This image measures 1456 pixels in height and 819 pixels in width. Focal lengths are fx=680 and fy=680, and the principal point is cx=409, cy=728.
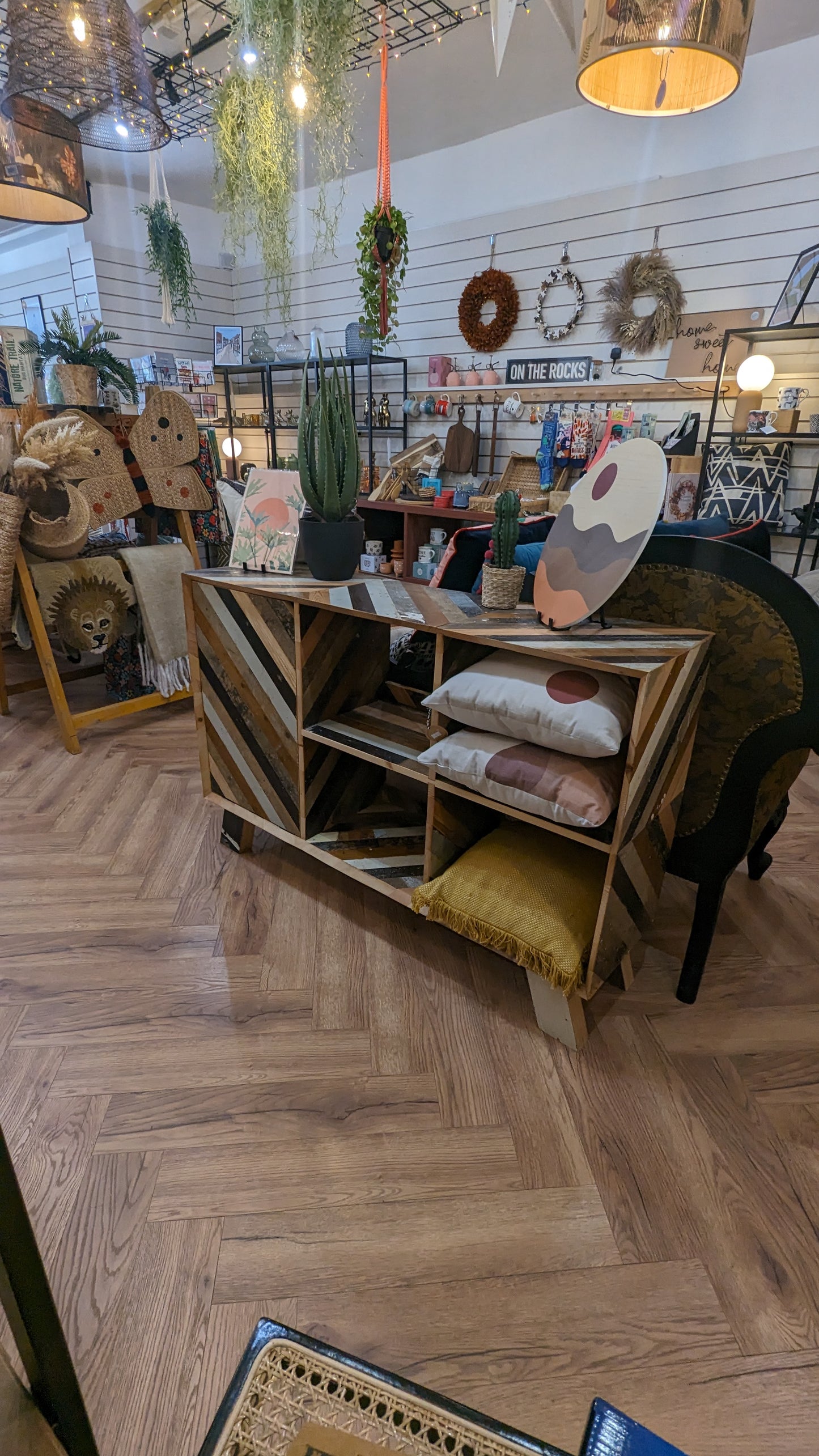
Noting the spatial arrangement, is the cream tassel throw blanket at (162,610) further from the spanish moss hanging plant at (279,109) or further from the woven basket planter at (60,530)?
the spanish moss hanging plant at (279,109)

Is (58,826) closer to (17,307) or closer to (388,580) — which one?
(388,580)

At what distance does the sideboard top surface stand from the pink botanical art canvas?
0.19 feet

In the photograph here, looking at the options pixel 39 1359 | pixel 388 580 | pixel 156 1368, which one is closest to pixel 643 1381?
pixel 156 1368

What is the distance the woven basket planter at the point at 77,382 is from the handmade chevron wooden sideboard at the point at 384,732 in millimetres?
2045

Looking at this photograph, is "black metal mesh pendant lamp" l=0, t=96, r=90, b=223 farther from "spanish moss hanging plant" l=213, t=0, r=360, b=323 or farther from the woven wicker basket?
the woven wicker basket

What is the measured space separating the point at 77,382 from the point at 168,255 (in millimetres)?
2351

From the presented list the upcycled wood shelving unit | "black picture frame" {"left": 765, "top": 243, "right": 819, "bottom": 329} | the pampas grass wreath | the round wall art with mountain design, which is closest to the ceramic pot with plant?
the upcycled wood shelving unit

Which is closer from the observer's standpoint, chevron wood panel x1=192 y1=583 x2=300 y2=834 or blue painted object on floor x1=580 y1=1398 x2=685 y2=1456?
blue painted object on floor x1=580 y1=1398 x2=685 y2=1456

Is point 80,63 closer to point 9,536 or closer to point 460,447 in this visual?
point 9,536

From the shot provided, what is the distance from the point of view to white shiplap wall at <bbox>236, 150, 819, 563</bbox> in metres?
3.23

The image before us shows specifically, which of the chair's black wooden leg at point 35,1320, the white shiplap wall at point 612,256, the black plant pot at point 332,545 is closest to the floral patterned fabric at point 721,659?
the black plant pot at point 332,545

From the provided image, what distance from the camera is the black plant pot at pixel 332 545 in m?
1.78

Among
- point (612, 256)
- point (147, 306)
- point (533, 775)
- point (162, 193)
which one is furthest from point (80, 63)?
point (147, 306)

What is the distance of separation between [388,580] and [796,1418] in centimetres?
178
